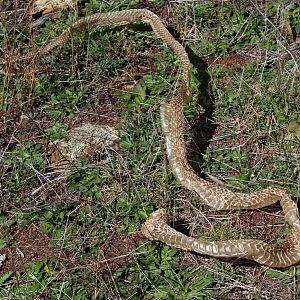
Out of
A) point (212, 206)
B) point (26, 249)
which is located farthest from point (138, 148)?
point (26, 249)

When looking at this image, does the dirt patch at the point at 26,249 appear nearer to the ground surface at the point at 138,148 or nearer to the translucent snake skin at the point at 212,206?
the ground surface at the point at 138,148

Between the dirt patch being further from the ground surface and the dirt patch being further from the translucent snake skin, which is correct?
the translucent snake skin

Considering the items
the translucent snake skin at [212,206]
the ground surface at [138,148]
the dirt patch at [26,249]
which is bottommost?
the dirt patch at [26,249]

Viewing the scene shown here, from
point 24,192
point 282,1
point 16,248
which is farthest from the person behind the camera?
point 282,1

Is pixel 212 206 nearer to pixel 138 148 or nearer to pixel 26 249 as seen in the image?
pixel 138 148

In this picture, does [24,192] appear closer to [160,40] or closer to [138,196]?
[138,196]

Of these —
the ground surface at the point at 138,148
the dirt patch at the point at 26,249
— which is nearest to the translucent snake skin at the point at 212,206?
the ground surface at the point at 138,148

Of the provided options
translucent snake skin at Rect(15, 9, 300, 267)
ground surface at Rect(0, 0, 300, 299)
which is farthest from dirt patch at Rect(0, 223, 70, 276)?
translucent snake skin at Rect(15, 9, 300, 267)

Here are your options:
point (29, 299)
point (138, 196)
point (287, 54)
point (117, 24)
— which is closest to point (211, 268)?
point (138, 196)
